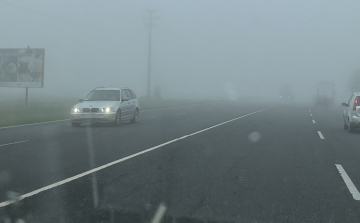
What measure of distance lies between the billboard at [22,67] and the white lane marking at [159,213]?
27249 millimetres

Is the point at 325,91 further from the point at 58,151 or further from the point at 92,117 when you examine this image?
the point at 58,151

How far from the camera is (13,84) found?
32.0 m

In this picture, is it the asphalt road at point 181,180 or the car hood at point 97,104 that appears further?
the car hood at point 97,104

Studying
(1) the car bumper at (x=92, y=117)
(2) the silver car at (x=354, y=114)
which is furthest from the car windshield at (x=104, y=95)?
(2) the silver car at (x=354, y=114)

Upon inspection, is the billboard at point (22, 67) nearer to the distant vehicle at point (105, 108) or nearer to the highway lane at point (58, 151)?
the distant vehicle at point (105, 108)

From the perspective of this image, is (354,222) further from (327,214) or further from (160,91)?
(160,91)

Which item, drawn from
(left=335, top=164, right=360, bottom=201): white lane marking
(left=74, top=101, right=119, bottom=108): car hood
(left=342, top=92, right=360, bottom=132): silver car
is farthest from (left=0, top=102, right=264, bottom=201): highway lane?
(left=342, top=92, right=360, bottom=132): silver car

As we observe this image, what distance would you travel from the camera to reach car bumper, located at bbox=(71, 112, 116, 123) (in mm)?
17359

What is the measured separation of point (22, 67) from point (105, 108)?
1658 cm

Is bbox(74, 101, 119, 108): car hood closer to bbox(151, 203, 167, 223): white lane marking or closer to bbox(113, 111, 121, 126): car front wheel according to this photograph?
bbox(113, 111, 121, 126): car front wheel

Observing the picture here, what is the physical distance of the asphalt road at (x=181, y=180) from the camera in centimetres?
539

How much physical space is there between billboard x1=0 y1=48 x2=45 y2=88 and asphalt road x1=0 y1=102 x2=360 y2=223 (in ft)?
63.2

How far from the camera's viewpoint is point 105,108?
57.6ft

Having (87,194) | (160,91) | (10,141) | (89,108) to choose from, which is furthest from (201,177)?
(160,91)
